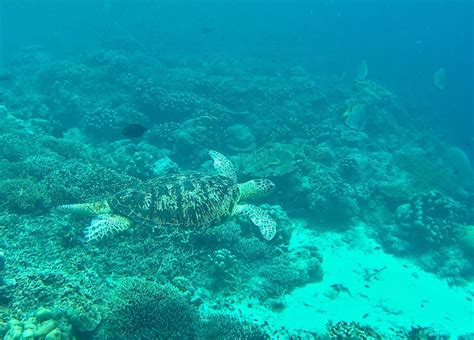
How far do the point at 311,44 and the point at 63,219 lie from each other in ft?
192

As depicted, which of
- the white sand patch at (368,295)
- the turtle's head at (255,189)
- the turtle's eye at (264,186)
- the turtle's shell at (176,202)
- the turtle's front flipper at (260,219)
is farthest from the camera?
the turtle's eye at (264,186)

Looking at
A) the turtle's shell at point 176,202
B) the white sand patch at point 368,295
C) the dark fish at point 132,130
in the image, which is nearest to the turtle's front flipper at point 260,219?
the turtle's shell at point 176,202

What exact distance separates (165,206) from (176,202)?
247 millimetres

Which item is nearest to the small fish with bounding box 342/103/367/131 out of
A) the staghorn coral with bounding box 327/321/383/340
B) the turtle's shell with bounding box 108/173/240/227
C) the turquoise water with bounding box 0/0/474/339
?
the turquoise water with bounding box 0/0/474/339

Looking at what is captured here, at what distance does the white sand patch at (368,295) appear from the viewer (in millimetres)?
6867

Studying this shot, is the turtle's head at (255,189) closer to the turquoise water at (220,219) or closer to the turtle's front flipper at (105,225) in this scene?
the turquoise water at (220,219)

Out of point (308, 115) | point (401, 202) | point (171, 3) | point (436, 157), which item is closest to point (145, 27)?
point (171, 3)

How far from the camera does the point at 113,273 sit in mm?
5820

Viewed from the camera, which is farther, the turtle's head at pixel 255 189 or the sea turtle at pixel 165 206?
the turtle's head at pixel 255 189

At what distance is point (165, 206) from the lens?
6.27 metres

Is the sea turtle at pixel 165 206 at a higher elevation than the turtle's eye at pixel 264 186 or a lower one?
higher

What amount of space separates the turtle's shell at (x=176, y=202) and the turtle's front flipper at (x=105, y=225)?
0.52ft

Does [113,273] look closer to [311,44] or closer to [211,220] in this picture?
[211,220]

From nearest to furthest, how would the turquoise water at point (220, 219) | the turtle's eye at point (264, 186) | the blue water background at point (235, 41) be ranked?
the turquoise water at point (220, 219) < the turtle's eye at point (264, 186) < the blue water background at point (235, 41)
